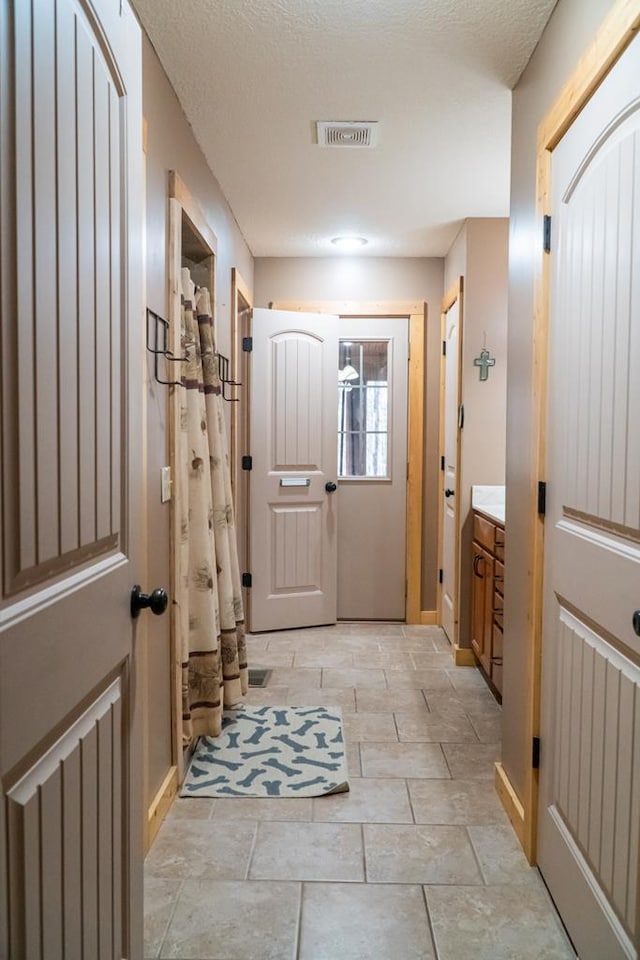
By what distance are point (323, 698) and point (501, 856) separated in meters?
1.31

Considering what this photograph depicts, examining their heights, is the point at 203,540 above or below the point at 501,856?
above

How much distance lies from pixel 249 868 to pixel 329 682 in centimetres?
148

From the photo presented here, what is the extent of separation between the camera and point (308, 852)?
1.94 metres

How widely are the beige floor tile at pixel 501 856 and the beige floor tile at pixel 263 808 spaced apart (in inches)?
22.2

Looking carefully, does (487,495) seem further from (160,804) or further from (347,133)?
(160,804)

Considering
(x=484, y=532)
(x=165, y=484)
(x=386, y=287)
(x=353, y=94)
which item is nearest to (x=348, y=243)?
(x=386, y=287)

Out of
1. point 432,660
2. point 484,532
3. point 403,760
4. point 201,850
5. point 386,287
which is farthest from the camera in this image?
point 386,287

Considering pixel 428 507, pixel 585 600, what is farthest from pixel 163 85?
pixel 428 507

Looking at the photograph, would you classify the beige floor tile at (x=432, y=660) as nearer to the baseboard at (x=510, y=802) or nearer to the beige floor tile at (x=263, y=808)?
the baseboard at (x=510, y=802)

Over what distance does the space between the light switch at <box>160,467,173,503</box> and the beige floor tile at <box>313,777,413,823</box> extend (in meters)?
1.19

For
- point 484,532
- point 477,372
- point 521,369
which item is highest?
point 477,372

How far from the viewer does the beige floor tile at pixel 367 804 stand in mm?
2127

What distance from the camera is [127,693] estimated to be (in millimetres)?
1189

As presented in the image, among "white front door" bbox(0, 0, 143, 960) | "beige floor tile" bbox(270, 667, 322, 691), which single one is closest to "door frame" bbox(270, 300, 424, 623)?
"beige floor tile" bbox(270, 667, 322, 691)
